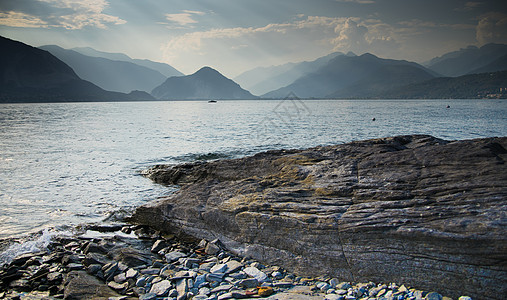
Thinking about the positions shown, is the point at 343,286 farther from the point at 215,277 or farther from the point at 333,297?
the point at 215,277

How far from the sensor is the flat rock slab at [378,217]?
7.36 metres

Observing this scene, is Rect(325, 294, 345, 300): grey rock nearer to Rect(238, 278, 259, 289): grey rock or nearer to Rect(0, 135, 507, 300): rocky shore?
Rect(0, 135, 507, 300): rocky shore

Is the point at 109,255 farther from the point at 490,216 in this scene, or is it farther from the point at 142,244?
the point at 490,216

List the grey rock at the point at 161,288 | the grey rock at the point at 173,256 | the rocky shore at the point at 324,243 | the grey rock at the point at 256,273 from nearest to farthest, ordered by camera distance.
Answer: the rocky shore at the point at 324,243, the grey rock at the point at 161,288, the grey rock at the point at 256,273, the grey rock at the point at 173,256

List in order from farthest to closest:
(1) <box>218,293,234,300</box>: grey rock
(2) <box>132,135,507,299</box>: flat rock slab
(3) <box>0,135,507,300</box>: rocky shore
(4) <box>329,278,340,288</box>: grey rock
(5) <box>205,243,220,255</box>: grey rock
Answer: (5) <box>205,243,220,255</box>: grey rock
(4) <box>329,278,340,288</box>: grey rock
(1) <box>218,293,234,300</box>: grey rock
(3) <box>0,135,507,300</box>: rocky shore
(2) <box>132,135,507,299</box>: flat rock slab

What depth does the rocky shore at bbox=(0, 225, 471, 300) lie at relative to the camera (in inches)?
310

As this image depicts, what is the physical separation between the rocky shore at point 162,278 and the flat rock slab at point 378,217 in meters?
0.48

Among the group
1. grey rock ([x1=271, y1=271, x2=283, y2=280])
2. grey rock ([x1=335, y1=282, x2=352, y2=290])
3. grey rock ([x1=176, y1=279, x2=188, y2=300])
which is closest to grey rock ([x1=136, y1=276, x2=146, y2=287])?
grey rock ([x1=176, y1=279, x2=188, y2=300])

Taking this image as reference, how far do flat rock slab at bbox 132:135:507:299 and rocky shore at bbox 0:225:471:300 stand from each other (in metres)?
0.48

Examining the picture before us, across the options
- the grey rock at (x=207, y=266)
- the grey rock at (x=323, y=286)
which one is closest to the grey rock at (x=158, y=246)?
the grey rock at (x=207, y=266)

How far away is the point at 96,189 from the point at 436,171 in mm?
19132

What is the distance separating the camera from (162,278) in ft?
29.0

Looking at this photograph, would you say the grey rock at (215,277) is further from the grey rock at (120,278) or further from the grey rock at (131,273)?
the grey rock at (120,278)

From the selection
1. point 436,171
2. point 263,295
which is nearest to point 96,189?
point 263,295
